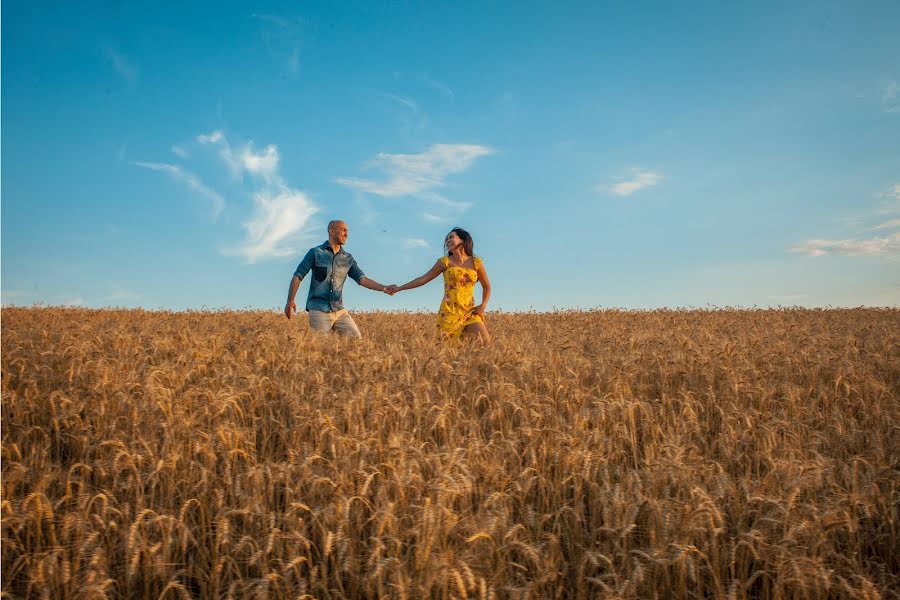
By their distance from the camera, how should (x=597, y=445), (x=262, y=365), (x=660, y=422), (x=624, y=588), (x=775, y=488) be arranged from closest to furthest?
(x=624, y=588) < (x=775, y=488) < (x=597, y=445) < (x=660, y=422) < (x=262, y=365)

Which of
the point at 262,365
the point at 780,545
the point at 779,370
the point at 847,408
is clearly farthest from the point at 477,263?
the point at 780,545

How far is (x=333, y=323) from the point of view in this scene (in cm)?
963

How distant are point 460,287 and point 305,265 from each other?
8.62 feet

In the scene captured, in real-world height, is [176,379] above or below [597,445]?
above

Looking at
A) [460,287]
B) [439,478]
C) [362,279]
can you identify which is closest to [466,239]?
[460,287]

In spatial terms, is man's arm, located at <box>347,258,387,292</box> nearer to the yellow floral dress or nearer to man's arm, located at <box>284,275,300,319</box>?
man's arm, located at <box>284,275,300,319</box>

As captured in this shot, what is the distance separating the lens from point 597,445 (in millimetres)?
4453

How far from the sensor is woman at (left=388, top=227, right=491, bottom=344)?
884 centimetres

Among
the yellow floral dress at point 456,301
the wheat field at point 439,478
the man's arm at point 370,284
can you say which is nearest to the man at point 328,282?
the man's arm at point 370,284

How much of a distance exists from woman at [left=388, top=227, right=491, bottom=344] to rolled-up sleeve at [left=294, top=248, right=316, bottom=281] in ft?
6.46

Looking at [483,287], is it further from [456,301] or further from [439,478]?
[439,478]

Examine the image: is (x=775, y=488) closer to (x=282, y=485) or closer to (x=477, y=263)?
(x=282, y=485)

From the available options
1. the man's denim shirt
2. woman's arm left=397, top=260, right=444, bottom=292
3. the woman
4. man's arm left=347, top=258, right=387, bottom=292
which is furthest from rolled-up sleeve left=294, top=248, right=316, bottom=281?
the woman

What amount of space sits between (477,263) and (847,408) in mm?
5127
